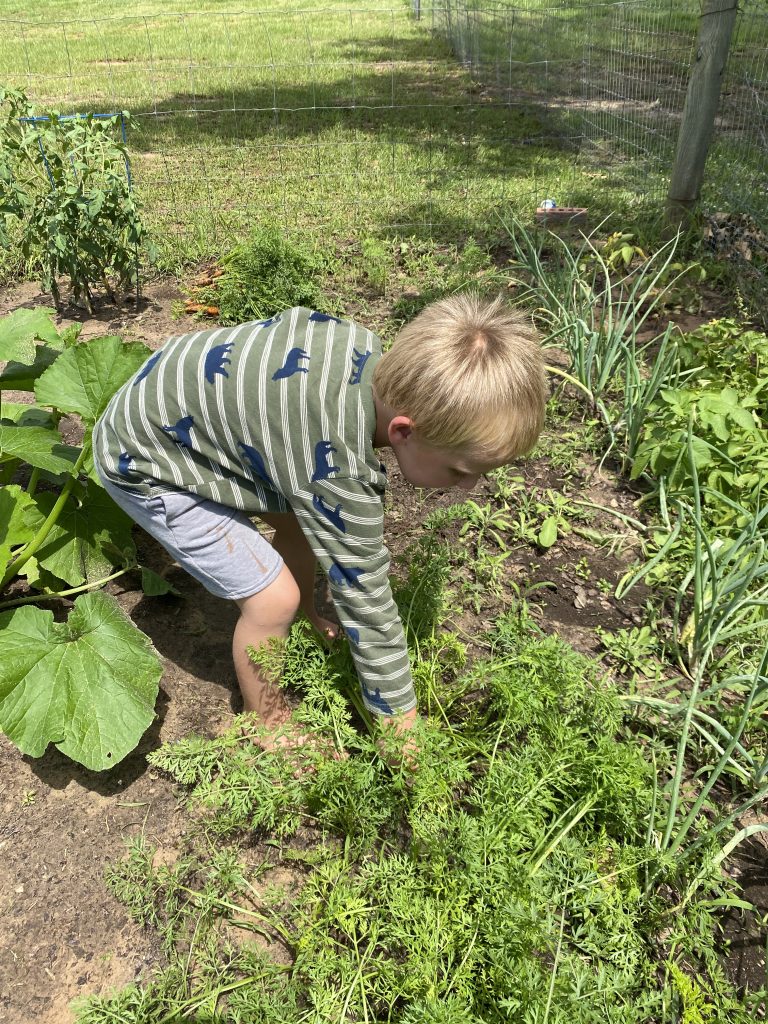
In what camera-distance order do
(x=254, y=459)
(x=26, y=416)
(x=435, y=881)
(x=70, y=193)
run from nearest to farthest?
(x=435, y=881)
(x=254, y=459)
(x=26, y=416)
(x=70, y=193)

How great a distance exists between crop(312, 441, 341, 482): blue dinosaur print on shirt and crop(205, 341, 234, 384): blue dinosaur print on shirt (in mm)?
285

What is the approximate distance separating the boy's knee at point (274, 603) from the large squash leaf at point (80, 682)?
335 mm

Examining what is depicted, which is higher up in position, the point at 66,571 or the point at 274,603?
the point at 274,603

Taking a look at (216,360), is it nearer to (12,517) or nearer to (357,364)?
(357,364)

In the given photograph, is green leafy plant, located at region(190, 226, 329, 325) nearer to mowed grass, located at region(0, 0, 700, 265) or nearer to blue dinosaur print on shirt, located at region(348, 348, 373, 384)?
mowed grass, located at region(0, 0, 700, 265)

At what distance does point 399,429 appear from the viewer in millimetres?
1642

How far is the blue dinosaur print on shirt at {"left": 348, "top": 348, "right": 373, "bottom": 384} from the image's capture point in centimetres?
171

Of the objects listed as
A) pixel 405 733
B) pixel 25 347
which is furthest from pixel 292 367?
pixel 25 347

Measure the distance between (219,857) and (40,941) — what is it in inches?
18.1

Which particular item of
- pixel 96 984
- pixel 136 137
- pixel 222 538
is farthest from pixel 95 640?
pixel 136 137

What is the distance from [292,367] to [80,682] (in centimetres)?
99

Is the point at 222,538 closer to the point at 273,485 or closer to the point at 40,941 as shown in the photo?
the point at 273,485

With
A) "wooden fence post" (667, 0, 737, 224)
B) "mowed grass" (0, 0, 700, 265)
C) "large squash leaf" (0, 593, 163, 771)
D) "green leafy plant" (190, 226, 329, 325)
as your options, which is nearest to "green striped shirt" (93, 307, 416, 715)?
"large squash leaf" (0, 593, 163, 771)

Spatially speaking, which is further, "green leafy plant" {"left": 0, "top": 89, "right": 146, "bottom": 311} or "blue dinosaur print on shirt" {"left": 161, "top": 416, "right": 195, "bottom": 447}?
"green leafy plant" {"left": 0, "top": 89, "right": 146, "bottom": 311}
